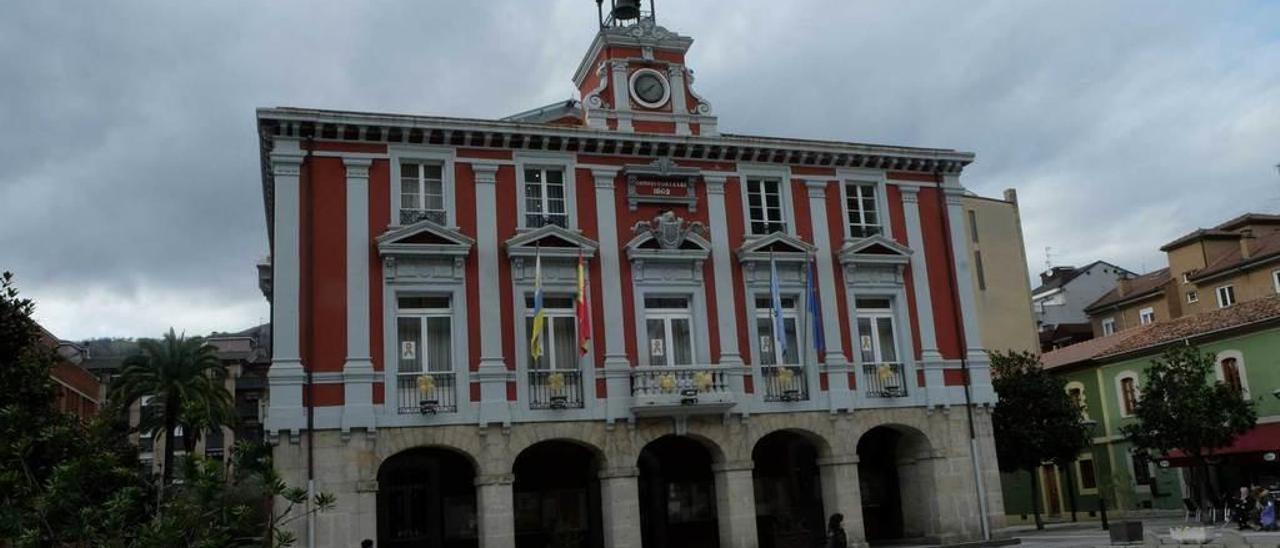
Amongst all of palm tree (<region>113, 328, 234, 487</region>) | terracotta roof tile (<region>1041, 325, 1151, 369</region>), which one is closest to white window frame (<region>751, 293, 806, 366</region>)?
terracotta roof tile (<region>1041, 325, 1151, 369</region>)

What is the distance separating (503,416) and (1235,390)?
25501 millimetres

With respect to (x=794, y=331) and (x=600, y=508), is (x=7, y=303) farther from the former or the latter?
(x=794, y=331)

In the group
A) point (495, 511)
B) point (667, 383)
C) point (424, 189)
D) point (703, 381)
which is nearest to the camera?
point (495, 511)

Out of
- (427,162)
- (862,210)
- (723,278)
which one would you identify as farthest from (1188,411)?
(427,162)

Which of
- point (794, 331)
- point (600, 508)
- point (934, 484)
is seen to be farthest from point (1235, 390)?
point (600, 508)

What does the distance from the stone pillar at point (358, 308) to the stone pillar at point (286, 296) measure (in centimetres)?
104

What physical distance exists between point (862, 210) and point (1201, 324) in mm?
17559

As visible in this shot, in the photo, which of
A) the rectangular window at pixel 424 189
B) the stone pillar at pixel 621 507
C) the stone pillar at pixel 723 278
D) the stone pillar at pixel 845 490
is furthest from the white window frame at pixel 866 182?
the rectangular window at pixel 424 189

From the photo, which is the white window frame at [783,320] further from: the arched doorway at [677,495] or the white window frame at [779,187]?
the arched doorway at [677,495]

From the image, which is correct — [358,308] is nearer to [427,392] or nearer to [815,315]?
[427,392]

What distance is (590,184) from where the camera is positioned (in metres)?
27.8

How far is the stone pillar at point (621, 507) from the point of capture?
26.1 metres

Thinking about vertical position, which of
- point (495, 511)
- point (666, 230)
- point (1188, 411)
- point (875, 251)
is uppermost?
point (666, 230)

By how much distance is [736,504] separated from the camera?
2717 cm
